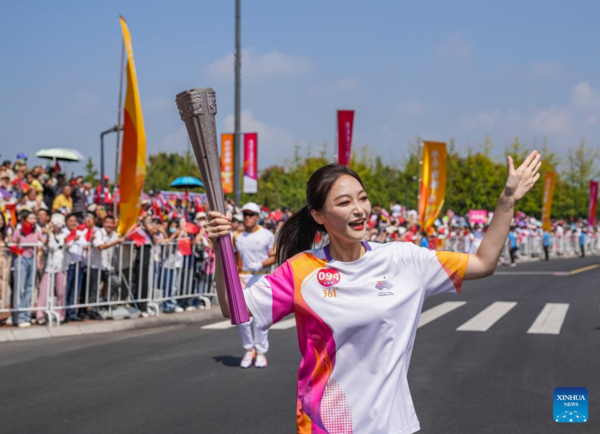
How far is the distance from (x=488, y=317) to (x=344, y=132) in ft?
31.9

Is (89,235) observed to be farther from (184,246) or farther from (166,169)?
(166,169)

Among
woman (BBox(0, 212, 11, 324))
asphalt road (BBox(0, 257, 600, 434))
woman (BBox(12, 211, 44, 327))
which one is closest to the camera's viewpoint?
asphalt road (BBox(0, 257, 600, 434))

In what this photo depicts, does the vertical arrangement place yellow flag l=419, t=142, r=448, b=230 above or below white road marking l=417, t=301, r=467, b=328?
above

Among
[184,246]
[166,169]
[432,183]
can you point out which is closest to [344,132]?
[432,183]

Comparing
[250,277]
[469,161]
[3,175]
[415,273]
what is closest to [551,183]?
[469,161]

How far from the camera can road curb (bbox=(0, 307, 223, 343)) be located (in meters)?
10.2

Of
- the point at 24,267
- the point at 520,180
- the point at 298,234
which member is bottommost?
the point at 24,267

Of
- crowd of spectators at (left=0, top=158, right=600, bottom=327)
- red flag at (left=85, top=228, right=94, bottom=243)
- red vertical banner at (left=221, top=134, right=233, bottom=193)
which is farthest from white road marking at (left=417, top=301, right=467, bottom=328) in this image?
red vertical banner at (left=221, top=134, right=233, bottom=193)

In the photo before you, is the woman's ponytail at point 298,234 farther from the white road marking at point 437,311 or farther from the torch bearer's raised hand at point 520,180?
the white road marking at point 437,311

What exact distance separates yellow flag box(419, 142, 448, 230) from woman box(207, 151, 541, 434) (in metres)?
22.6

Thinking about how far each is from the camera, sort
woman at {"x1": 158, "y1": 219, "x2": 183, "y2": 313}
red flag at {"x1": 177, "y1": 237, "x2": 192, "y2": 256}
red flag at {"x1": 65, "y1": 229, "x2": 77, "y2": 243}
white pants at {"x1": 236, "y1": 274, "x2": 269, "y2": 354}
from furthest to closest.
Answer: red flag at {"x1": 177, "y1": 237, "x2": 192, "y2": 256}
woman at {"x1": 158, "y1": 219, "x2": 183, "y2": 313}
red flag at {"x1": 65, "y1": 229, "x2": 77, "y2": 243}
white pants at {"x1": 236, "y1": 274, "x2": 269, "y2": 354}

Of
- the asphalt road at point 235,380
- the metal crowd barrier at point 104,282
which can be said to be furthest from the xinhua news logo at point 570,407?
the metal crowd barrier at point 104,282

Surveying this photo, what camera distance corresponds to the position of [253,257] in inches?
329

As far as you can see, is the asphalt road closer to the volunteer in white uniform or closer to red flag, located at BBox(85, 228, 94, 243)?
the volunteer in white uniform
